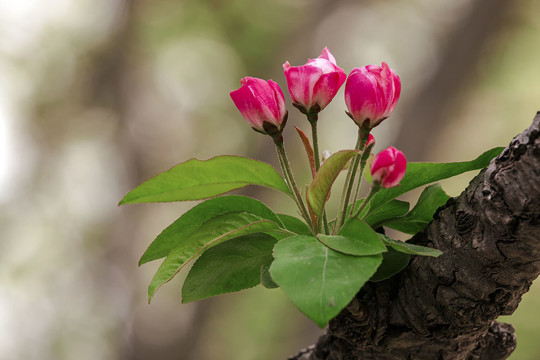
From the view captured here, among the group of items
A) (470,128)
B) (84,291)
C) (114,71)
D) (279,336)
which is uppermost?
(114,71)

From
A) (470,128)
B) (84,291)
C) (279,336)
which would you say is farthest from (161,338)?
(470,128)

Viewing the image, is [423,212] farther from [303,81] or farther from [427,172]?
[303,81]

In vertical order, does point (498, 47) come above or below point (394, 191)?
above

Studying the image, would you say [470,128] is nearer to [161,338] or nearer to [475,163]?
[161,338]

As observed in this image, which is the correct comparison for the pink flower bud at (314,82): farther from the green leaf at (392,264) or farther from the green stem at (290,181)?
the green leaf at (392,264)

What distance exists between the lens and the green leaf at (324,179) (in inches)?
20.9

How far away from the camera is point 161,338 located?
228 cm

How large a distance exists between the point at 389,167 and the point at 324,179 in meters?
0.07

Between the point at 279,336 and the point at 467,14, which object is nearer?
the point at 467,14

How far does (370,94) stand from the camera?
22.0 inches

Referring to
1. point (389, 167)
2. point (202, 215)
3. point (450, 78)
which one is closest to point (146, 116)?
point (450, 78)

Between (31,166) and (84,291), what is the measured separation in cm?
61

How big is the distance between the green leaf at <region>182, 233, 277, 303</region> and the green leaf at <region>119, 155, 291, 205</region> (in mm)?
63

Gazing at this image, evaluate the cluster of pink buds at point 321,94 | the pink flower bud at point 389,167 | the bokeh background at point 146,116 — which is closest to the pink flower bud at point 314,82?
the cluster of pink buds at point 321,94
